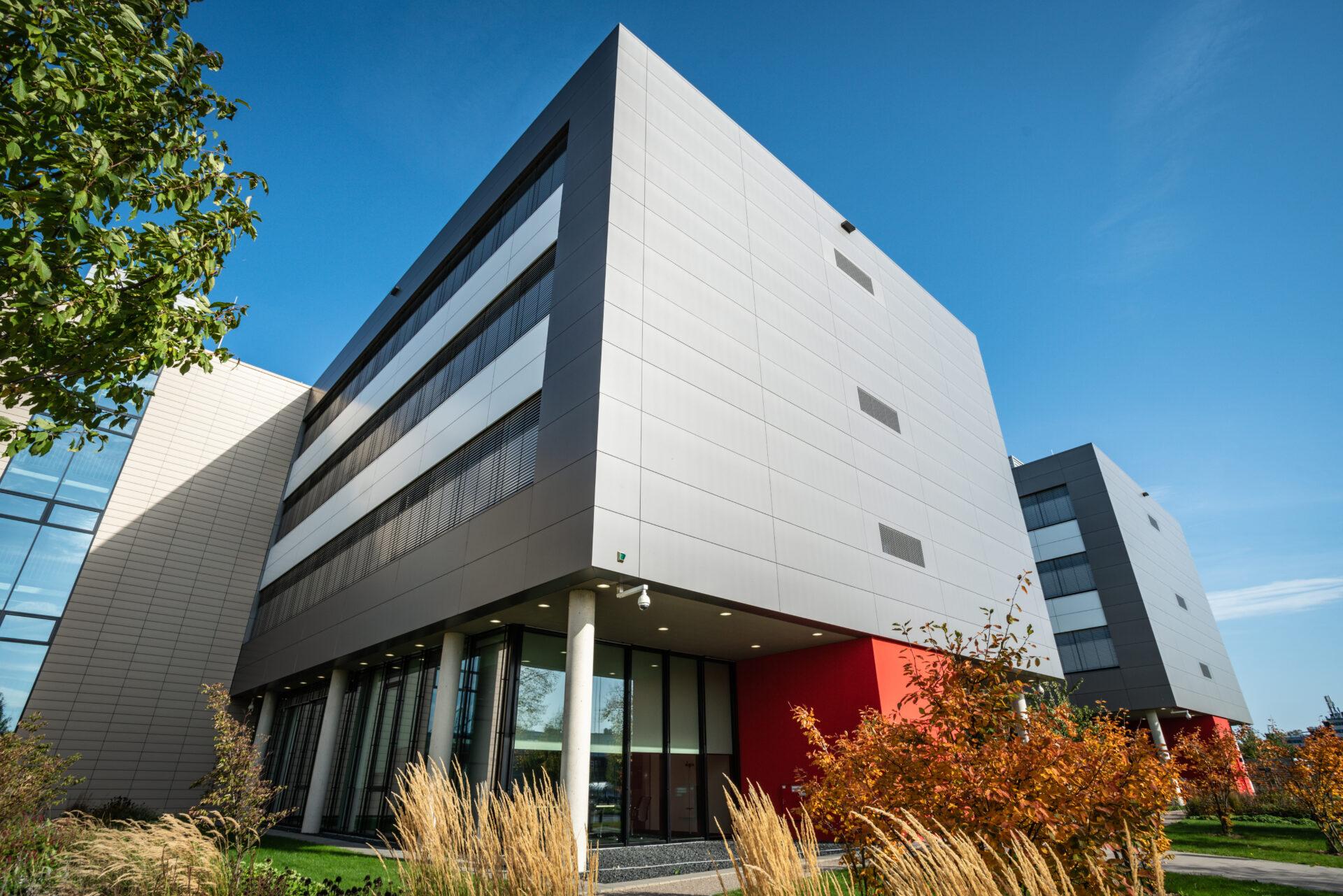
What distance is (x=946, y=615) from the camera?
16.8 meters

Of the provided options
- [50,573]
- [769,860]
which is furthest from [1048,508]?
[50,573]

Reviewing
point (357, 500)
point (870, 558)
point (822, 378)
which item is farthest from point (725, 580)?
point (357, 500)

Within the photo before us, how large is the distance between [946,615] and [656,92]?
570 inches

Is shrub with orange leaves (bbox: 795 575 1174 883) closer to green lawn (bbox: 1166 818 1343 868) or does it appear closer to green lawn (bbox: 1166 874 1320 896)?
green lawn (bbox: 1166 874 1320 896)

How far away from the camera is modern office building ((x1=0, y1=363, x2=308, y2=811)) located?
1962 centimetres

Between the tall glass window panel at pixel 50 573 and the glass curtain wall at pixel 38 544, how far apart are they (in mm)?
17

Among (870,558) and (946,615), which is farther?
(946,615)

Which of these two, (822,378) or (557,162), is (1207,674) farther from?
(557,162)

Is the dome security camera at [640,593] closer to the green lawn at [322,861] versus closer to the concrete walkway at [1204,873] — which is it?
the concrete walkway at [1204,873]

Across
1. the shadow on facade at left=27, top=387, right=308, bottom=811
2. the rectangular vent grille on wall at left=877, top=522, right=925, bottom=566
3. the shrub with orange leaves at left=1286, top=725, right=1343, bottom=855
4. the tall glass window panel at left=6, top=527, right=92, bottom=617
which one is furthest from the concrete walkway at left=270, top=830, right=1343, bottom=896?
the tall glass window panel at left=6, top=527, right=92, bottom=617

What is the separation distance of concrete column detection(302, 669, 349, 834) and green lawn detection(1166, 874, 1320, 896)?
58.8 feet

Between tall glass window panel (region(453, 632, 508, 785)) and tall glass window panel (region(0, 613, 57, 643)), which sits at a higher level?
tall glass window panel (region(0, 613, 57, 643))

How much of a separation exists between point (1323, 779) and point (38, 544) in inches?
1288

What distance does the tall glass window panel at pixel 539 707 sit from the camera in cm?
1251
